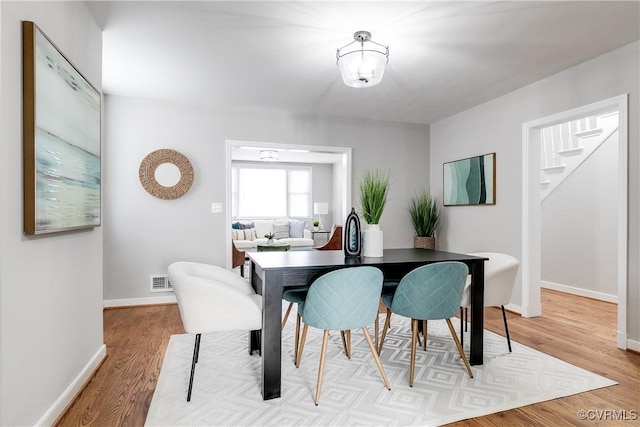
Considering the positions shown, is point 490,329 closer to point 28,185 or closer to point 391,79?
point 391,79

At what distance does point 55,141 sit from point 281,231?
21.6ft

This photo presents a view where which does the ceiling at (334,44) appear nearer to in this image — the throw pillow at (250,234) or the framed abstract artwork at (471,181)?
the framed abstract artwork at (471,181)

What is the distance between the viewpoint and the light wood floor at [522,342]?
6.03ft

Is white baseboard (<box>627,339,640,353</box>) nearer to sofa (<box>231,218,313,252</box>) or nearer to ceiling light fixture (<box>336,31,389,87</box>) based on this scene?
ceiling light fixture (<box>336,31,389,87</box>)

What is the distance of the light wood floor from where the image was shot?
1838 millimetres

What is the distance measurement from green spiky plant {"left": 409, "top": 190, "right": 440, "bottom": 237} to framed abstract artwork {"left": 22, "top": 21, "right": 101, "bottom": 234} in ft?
12.6

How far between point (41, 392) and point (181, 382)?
73 centimetres

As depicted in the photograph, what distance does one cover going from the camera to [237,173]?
8.71 metres

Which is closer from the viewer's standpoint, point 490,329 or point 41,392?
point 41,392

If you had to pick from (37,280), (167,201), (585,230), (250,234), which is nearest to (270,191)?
(250,234)

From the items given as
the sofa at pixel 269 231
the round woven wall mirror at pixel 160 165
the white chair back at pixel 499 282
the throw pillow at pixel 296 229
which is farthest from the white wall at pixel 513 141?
the throw pillow at pixel 296 229

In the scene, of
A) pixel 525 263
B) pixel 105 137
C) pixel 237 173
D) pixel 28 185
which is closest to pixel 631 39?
pixel 525 263

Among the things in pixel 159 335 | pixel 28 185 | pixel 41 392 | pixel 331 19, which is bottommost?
pixel 159 335
